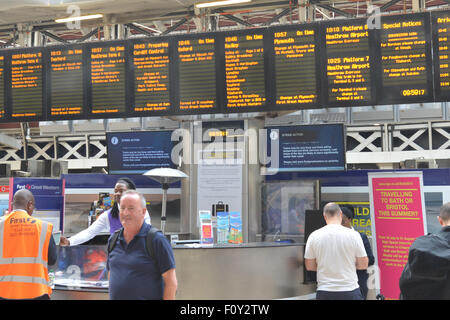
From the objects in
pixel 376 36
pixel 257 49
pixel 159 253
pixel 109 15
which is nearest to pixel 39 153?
pixel 109 15

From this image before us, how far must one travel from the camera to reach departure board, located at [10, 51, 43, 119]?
21.8 feet

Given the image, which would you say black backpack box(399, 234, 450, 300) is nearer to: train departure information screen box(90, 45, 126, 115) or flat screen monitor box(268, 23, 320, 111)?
flat screen monitor box(268, 23, 320, 111)

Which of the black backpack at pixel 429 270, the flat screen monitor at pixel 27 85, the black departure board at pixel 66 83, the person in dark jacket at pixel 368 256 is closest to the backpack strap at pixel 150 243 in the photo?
the black backpack at pixel 429 270

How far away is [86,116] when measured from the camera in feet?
21.2

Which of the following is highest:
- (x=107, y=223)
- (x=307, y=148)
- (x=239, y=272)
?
(x=307, y=148)

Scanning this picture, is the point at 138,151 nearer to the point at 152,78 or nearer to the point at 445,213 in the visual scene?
the point at 152,78

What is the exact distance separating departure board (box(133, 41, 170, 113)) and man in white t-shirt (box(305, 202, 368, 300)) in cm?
294

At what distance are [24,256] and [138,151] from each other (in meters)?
4.32

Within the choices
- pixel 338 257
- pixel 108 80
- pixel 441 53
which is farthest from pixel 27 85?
pixel 441 53

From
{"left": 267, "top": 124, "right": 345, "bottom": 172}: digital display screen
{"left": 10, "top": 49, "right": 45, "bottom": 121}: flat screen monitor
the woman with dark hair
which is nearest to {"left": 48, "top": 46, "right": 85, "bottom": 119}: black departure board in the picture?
{"left": 10, "top": 49, "right": 45, "bottom": 121}: flat screen monitor

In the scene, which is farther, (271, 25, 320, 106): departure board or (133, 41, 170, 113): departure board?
(133, 41, 170, 113): departure board

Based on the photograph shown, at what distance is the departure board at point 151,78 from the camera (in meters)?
6.27

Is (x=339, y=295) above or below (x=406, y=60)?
below

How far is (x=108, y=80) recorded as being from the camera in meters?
6.44
